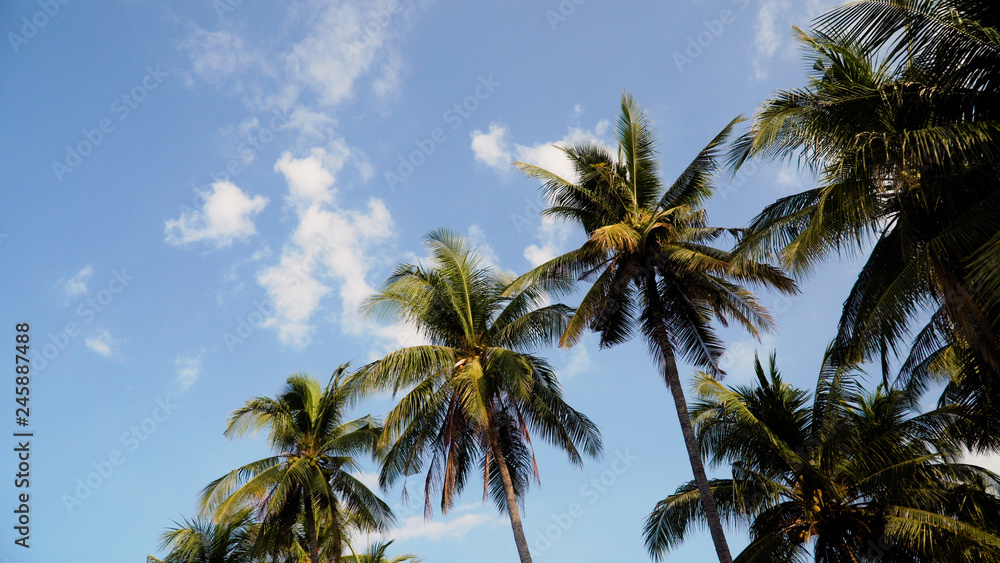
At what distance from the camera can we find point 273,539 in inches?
846

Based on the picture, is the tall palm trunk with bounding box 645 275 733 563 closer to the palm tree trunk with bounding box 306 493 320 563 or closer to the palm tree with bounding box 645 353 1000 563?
the palm tree with bounding box 645 353 1000 563

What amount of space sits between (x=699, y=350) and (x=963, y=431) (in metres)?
5.84

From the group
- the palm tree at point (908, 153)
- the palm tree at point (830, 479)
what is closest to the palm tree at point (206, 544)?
the palm tree at point (830, 479)

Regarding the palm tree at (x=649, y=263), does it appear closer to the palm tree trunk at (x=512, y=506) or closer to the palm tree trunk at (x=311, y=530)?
the palm tree trunk at (x=512, y=506)

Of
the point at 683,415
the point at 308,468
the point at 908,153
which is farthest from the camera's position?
the point at 308,468

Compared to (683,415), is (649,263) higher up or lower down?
higher up

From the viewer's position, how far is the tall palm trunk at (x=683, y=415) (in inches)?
581

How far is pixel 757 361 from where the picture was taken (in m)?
18.9

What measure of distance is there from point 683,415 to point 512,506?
4.59m

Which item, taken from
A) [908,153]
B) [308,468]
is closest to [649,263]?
[908,153]

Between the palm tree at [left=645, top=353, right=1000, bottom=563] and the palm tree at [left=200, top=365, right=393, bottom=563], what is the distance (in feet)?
30.1

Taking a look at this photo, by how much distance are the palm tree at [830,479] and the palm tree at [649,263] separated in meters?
1.49

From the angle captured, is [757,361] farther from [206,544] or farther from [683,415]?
[206,544]

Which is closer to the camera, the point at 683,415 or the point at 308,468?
the point at 683,415
